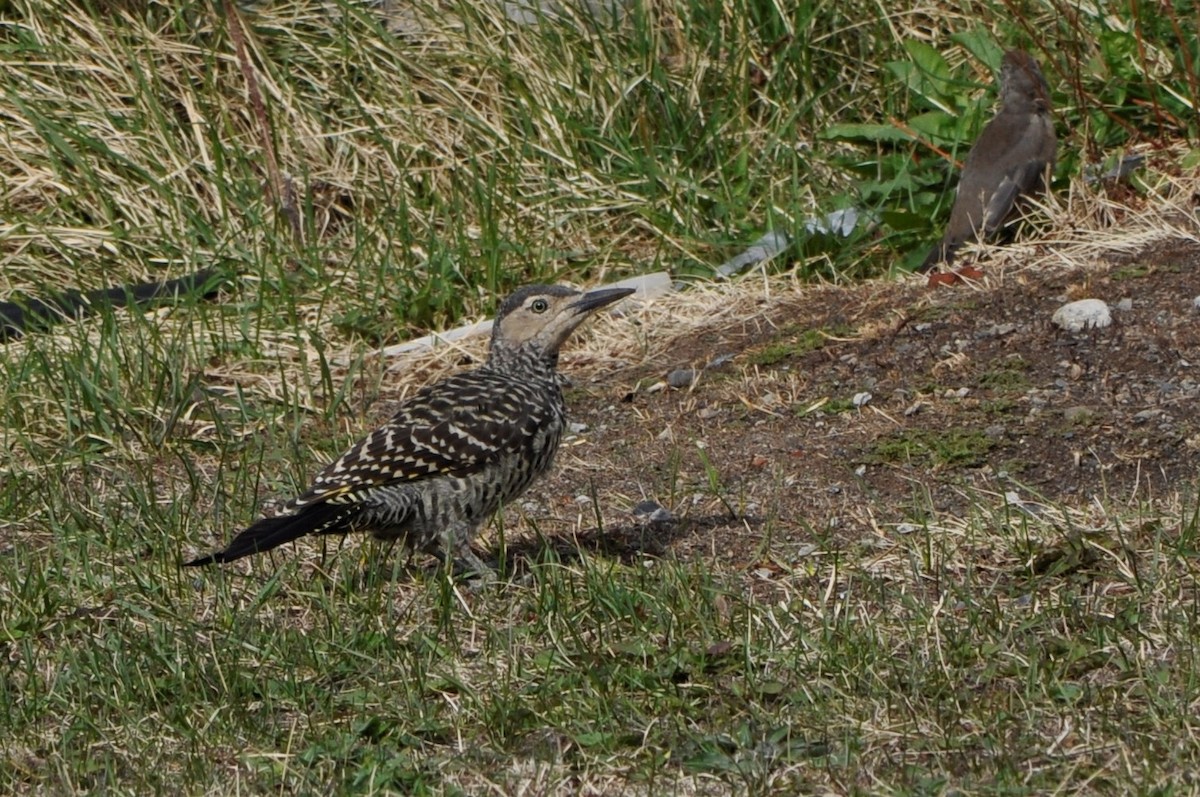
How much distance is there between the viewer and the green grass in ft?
12.9

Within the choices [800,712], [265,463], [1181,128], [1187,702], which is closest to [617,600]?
[800,712]

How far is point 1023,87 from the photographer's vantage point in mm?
7777

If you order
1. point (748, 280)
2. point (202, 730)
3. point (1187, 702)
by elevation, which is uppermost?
point (202, 730)

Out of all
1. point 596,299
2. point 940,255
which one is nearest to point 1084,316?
point 940,255

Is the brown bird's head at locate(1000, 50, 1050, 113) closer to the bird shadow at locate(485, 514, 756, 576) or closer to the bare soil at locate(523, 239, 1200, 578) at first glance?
the bare soil at locate(523, 239, 1200, 578)

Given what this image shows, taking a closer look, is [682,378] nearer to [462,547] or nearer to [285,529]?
[462,547]

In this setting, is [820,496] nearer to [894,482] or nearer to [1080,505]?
[894,482]

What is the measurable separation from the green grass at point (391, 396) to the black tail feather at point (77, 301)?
0.11 m

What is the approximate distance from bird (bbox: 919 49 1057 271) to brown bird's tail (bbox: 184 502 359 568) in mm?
3344

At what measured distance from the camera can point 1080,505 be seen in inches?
207

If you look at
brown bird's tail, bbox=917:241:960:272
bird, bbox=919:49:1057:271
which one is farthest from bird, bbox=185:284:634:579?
bird, bbox=919:49:1057:271

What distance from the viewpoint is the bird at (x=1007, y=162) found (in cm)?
731

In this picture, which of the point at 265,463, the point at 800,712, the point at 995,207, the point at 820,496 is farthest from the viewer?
the point at 995,207

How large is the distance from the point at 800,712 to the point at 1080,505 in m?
1.63
